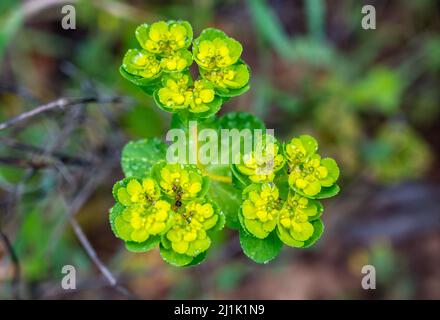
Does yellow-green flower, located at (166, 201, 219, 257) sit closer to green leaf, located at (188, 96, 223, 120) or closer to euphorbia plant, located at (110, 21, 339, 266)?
euphorbia plant, located at (110, 21, 339, 266)

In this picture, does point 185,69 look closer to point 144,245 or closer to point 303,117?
point 144,245

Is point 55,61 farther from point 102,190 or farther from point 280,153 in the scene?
point 280,153

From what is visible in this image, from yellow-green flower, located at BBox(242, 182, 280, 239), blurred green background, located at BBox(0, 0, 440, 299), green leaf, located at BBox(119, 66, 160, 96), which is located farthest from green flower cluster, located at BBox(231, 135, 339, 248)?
blurred green background, located at BBox(0, 0, 440, 299)

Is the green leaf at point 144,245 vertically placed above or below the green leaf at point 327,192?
below

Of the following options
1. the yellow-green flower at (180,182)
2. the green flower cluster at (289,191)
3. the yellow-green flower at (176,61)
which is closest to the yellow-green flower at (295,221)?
the green flower cluster at (289,191)

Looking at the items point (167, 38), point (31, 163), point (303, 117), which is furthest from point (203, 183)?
point (303, 117)

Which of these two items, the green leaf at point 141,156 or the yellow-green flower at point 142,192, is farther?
the green leaf at point 141,156

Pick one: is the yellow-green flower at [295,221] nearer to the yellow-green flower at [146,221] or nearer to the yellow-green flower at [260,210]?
the yellow-green flower at [260,210]
